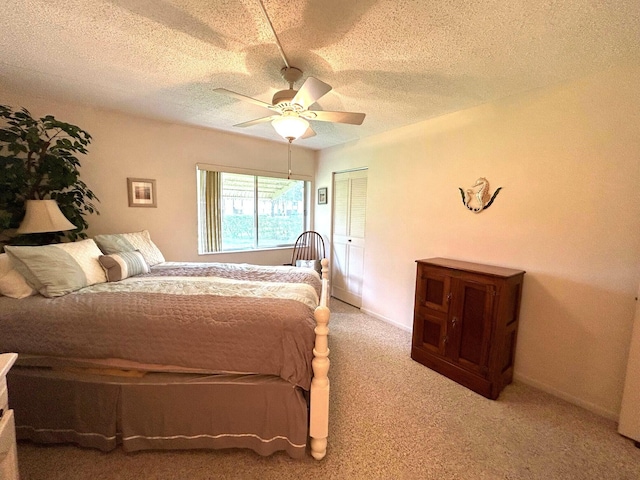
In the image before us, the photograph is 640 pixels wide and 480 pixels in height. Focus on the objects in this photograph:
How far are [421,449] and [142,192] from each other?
11.5ft

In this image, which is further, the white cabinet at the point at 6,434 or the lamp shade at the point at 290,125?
the lamp shade at the point at 290,125

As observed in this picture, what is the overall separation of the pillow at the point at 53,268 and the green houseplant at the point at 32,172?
671 millimetres

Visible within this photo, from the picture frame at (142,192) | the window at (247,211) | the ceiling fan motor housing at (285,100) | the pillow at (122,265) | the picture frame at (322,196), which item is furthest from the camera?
the picture frame at (322,196)

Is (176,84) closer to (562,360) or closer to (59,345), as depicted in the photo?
(59,345)

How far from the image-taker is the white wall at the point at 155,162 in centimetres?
266

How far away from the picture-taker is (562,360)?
1.99 meters

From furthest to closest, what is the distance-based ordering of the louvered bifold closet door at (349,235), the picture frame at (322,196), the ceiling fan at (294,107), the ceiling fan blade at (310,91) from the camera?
the picture frame at (322,196)
the louvered bifold closet door at (349,235)
the ceiling fan at (294,107)
the ceiling fan blade at (310,91)

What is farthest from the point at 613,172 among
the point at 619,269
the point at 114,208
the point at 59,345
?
the point at 114,208

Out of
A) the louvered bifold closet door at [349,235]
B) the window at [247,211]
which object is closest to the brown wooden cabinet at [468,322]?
the louvered bifold closet door at [349,235]

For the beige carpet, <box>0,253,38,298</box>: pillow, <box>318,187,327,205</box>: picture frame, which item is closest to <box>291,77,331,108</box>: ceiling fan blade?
<box>0,253,38,298</box>: pillow

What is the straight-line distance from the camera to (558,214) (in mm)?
1974

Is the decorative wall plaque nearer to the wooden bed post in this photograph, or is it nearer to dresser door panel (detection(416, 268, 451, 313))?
dresser door panel (detection(416, 268, 451, 313))

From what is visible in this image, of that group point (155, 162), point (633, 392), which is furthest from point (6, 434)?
point (633, 392)

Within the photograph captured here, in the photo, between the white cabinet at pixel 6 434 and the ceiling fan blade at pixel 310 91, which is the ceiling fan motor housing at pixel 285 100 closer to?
the ceiling fan blade at pixel 310 91
